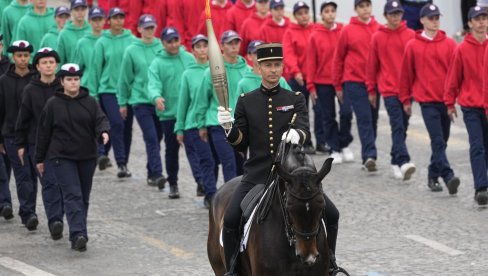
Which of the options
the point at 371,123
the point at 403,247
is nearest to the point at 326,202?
the point at 403,247

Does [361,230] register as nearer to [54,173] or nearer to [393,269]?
[393,269]

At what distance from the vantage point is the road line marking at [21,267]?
15.5 meters

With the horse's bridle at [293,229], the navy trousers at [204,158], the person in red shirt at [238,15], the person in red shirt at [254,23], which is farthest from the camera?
the person in red shirt at [238,15]

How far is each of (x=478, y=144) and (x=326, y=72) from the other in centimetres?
421

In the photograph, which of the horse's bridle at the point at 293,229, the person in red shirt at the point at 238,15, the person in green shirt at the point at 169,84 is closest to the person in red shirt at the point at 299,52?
the person in red shirt at the point at 238,15

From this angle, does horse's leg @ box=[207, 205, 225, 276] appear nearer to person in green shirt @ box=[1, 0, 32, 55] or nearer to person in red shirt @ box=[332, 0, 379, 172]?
person in red shirt @ box=[332, 0, 379, 172]

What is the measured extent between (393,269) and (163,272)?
2327 mm

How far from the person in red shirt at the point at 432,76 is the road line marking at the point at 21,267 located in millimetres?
5764

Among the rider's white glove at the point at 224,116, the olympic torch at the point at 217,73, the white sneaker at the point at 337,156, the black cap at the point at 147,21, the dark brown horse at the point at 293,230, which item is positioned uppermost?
the olympic torch at the point at 217,73

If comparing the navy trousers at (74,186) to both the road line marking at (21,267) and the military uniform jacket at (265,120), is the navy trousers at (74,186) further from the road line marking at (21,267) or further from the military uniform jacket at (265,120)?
the military uniform jacket at (265,120)

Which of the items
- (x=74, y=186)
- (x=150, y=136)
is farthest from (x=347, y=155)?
(x=74, y=186)

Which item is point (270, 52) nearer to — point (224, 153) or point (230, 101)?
point (230, 101)

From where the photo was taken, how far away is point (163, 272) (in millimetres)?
15312

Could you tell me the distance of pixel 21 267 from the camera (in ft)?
51.7
